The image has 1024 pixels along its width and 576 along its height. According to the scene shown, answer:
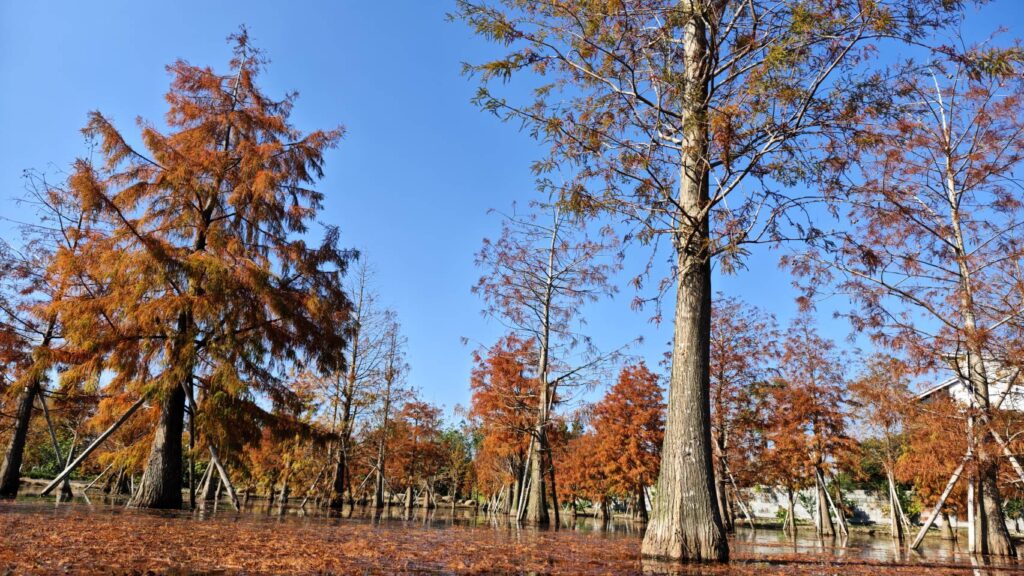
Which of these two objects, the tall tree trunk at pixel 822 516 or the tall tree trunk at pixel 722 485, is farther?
the tall tree trunk at pixel 822 516

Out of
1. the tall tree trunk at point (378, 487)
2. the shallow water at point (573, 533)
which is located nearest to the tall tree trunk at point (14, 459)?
the shallow water at point (573, 533)

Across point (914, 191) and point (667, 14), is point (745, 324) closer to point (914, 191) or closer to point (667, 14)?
point (914, 191)

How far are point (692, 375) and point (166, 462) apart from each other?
1082 centimetres

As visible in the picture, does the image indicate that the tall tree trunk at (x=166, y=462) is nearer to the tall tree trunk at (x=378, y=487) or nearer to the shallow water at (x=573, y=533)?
the shallow water at (x=573, y=533)

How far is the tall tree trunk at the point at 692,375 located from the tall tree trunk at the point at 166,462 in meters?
9.75

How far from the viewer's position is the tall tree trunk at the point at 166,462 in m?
11.2

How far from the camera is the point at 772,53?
634cm

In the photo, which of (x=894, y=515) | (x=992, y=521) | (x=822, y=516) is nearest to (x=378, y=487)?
(x=822, y=516)

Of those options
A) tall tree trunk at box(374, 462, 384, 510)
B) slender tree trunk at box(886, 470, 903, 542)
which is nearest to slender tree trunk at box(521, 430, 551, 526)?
tall tree trunk at box(374, 462, 384, 510)

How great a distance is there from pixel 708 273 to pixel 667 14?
397 cm

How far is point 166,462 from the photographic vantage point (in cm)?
1145

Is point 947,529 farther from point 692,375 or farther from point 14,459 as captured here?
point 14,459

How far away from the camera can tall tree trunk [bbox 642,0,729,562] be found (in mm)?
6379

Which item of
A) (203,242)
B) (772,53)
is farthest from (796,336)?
(203,242)
